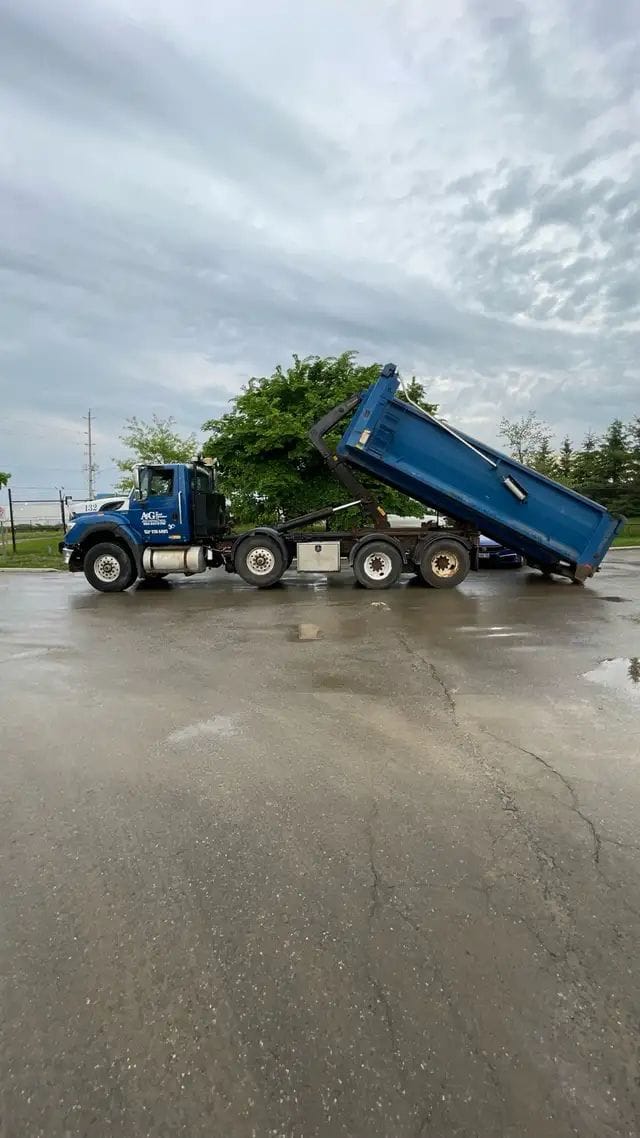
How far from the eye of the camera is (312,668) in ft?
21.9

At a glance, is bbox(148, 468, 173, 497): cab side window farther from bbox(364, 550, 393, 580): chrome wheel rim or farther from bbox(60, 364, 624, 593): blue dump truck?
bbox(364, 550, 393, 580): chrome wheel rim

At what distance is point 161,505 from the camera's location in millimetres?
13398

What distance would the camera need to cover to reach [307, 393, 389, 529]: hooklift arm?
44.0ft

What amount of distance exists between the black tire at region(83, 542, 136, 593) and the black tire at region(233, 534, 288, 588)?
2429mm

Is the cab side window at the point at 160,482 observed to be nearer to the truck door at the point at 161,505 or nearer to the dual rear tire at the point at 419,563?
the truck door at the point at 161,505

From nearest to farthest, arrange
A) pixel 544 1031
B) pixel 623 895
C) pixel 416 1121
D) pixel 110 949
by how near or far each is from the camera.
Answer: pixel 416 1121 → pixel 544 1031 → pixel 110 949 → pixel 623 895

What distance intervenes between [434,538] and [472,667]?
6842 millimetres

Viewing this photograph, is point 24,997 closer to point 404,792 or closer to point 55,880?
point 55,880

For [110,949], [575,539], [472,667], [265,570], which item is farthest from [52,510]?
[110,949]

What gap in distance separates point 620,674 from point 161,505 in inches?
397

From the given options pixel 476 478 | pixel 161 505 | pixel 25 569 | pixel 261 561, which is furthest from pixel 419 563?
pixel 25 569

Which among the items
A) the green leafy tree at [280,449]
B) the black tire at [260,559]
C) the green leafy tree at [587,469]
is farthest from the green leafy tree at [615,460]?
the black tire at [260,559]

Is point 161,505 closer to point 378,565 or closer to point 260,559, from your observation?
point 260,559

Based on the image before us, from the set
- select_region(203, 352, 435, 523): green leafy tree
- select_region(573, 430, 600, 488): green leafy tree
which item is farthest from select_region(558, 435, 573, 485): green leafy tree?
select_region(203, 352, 435, 523): green leafy tree
